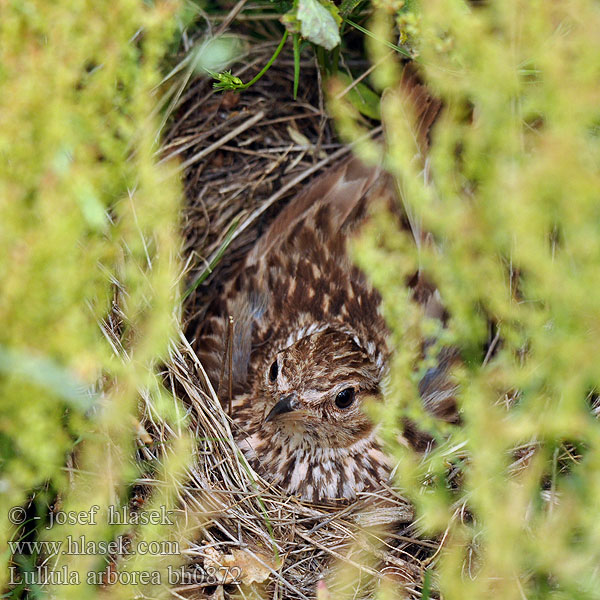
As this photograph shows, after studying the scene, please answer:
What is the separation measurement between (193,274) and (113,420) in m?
1.83

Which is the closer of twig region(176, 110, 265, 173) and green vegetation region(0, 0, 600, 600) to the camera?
green vegetation region(0, 0, 600, 600)

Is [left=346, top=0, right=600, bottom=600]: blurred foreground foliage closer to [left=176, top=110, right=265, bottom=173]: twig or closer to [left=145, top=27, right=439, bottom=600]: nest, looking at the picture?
[left=145, top=27, right=439, bottom=600]: nest

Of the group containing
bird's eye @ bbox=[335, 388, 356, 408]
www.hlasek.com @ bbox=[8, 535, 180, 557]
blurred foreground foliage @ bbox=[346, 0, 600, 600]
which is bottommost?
bird's eye @ bbox=[335, 388, 356, 408]

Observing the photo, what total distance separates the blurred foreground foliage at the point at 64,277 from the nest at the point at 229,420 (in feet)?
1.12

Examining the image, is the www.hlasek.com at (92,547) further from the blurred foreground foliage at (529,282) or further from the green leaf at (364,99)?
the green leaf at (364,99)

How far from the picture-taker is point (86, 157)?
6.22 ft

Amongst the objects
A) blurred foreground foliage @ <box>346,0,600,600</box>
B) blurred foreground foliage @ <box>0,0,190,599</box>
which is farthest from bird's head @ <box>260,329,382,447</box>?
blurred foreground foliage @ <box>346,0,600,600</box>

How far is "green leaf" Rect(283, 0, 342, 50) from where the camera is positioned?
8.14ft

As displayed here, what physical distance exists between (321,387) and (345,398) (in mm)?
156

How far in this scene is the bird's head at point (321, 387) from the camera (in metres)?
2.75

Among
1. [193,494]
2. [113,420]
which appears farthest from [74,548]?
[193,494]

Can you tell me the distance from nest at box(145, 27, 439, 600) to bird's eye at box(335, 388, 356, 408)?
0.38 metres

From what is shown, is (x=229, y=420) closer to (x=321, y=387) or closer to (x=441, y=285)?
(x=321, y=387)

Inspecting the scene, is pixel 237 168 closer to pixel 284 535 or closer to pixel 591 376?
pixel 284 535
